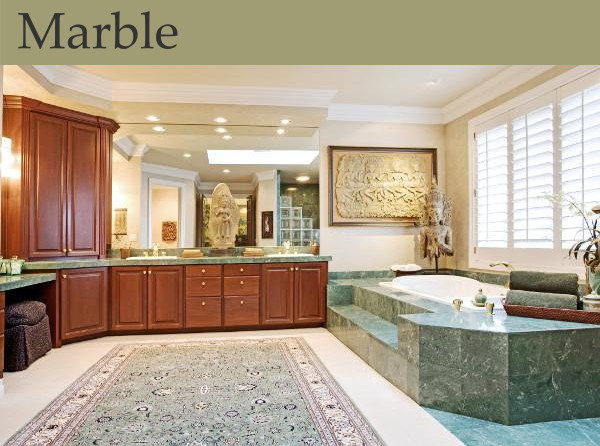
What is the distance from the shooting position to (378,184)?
5418mm

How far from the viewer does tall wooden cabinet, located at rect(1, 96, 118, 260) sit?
3.97 metres

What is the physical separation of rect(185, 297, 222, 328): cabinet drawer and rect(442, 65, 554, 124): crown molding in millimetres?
3627

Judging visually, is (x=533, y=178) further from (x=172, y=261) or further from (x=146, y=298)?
(x=146, y=298)

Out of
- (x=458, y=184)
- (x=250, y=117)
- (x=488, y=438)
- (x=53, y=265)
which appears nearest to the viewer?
(x=488, y=438)

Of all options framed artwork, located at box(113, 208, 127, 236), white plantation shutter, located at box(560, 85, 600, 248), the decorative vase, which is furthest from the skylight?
the decorative vase

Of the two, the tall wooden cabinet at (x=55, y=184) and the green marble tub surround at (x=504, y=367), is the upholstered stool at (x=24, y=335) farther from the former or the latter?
the green marble tub surround at (x=504, y=367)

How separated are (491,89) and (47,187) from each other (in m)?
4.66

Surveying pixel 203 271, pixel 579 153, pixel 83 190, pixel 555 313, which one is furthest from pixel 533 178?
pixel 83 190

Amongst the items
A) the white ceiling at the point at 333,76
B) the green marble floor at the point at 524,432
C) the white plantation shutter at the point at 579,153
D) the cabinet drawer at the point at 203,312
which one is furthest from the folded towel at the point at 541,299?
the cabinet drawer at the point at 203,312

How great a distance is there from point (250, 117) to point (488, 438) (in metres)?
3.86

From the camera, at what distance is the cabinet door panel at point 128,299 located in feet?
14.9

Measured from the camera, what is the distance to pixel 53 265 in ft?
13.1
